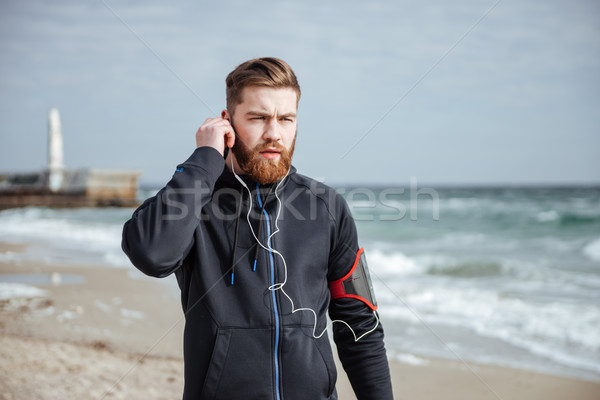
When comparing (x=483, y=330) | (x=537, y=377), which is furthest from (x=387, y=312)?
(x=537, y=377)

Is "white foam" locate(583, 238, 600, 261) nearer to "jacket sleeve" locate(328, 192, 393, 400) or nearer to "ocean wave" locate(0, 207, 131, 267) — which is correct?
"ocean wave" locate(0, 207, 131, 267)

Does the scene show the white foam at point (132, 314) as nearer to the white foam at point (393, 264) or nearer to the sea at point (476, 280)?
the sea at point (476, 280)

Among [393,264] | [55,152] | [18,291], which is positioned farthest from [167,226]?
[55,152]

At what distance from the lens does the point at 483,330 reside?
6.32 metres

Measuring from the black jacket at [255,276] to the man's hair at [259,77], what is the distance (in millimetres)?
261

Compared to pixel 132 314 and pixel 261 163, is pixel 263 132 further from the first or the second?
pixel 132 314

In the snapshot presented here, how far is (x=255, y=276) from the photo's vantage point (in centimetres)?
174

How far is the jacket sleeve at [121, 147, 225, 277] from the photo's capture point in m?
1.60

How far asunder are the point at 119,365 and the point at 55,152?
29736 millimetres

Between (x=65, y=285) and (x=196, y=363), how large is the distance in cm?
729

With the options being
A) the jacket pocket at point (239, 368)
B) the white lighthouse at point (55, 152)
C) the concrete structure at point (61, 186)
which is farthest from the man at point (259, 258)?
the white lighthouse at point (55, 152)

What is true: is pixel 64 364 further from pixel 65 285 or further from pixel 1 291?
pixel 65 285

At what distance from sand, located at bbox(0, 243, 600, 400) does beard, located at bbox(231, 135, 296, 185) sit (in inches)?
112

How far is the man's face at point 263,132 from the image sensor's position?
182 centimetres
